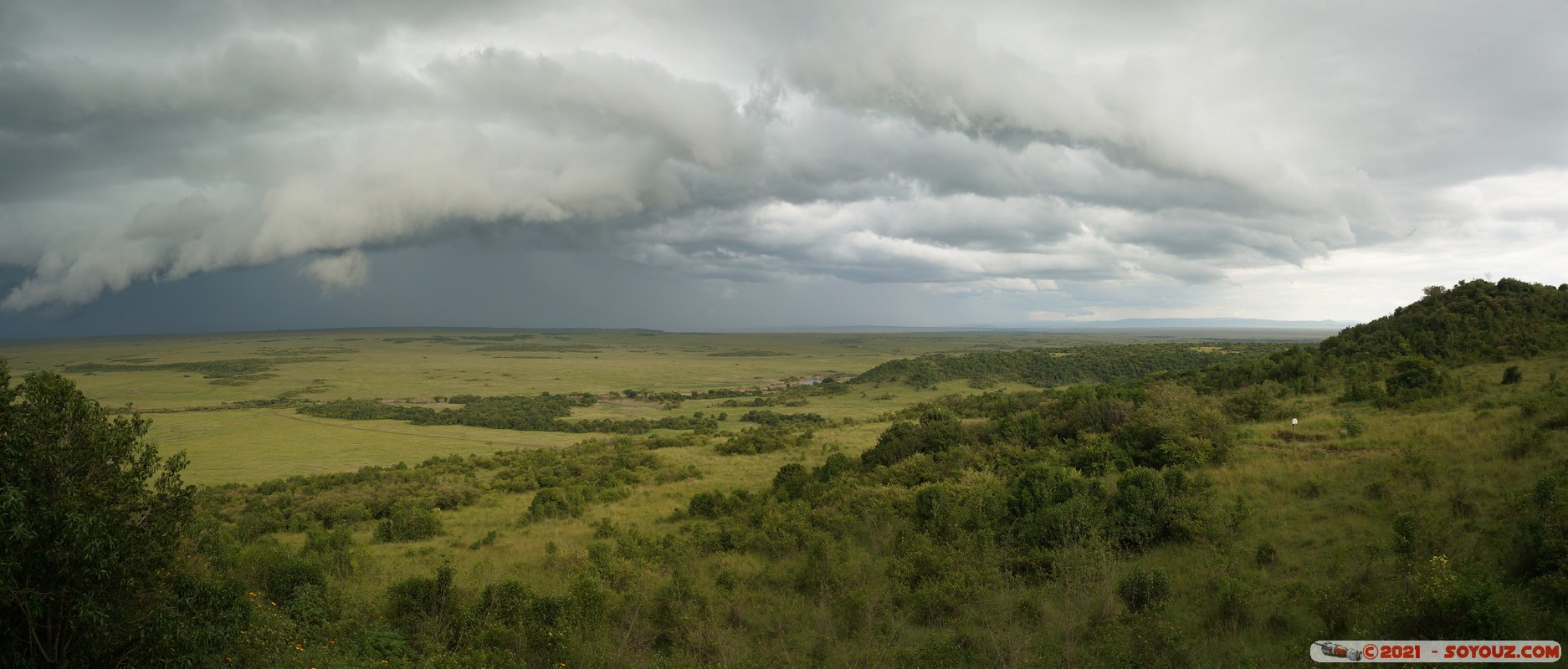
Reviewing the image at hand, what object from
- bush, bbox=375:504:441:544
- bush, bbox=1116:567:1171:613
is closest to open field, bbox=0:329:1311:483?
bush, bbox=375:504:441:544

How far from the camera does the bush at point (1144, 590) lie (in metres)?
10.6

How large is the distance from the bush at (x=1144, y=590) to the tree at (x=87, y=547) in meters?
13.5

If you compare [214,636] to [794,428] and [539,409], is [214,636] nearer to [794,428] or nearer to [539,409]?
[794,428]

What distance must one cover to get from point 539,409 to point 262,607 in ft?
233

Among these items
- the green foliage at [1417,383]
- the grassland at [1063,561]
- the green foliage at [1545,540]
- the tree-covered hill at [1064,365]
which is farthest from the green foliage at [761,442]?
the tree-covered hill at [1064,365]

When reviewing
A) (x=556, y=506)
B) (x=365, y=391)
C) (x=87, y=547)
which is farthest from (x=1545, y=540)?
(x=365, y=391)

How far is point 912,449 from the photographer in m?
27.1

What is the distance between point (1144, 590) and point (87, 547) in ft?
47.3

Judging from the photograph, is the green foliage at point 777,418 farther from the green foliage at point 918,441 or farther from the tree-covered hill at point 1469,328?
the tree-covered hill at point 1469,328

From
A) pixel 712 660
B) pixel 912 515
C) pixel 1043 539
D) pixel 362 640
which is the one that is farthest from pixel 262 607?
pixel 1043 539

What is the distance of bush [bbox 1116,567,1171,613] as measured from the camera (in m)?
10.6

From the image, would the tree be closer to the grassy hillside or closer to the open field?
the grassy hillside

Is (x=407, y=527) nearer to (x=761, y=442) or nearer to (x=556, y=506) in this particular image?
(x=556, y=506)

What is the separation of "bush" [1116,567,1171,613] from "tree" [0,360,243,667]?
532 inches
